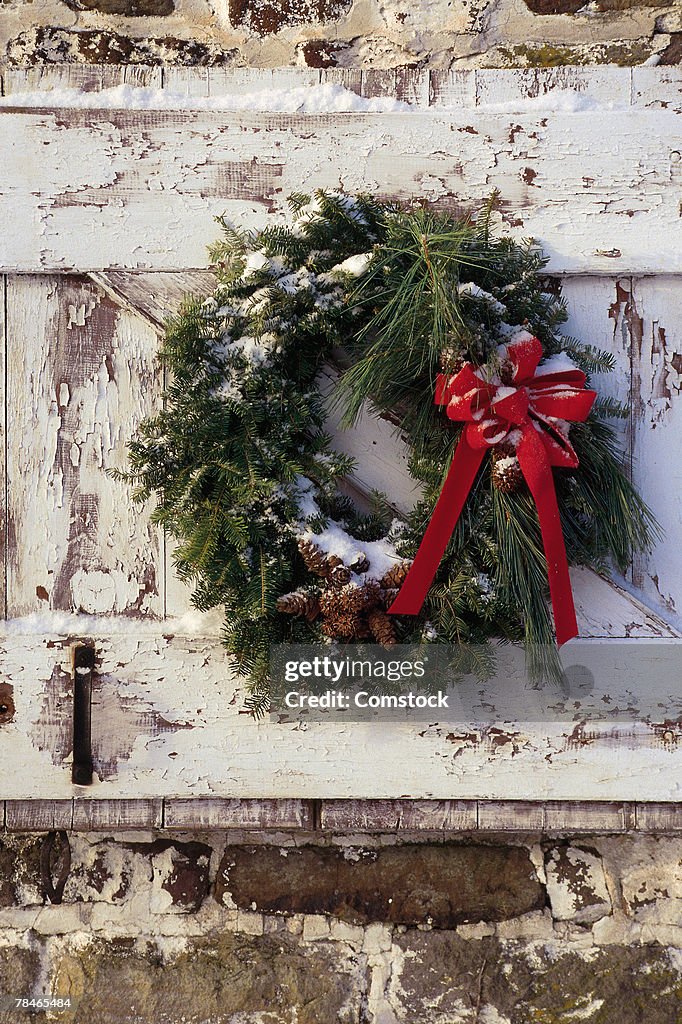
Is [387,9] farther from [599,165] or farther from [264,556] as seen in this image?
[264,556]

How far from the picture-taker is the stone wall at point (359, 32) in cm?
119

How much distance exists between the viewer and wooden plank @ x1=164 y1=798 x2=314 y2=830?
118 centimetres

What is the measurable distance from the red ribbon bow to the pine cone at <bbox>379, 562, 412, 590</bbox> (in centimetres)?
2

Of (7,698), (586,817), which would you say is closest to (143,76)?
(7,698)

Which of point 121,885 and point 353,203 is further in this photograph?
point 121,885

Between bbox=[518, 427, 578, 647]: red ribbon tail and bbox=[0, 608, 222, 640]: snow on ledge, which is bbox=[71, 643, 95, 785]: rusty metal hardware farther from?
bbox=[518, 427, 578, 647]: red ribbon tail


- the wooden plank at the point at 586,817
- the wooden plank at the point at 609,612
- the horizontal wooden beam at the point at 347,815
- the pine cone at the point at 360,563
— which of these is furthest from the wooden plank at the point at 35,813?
the wooden plank at the point at 609,612

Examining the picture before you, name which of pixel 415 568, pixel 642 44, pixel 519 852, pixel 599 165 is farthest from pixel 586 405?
pixel 519 852

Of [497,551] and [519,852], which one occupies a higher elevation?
[497,551]

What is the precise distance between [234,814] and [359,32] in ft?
4.31

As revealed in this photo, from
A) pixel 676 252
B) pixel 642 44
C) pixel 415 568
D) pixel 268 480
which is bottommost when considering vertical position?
pixel 415 568

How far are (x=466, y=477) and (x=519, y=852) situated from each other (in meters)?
0.68

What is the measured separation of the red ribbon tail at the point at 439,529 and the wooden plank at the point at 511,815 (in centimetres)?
39

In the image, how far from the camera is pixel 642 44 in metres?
1.19
